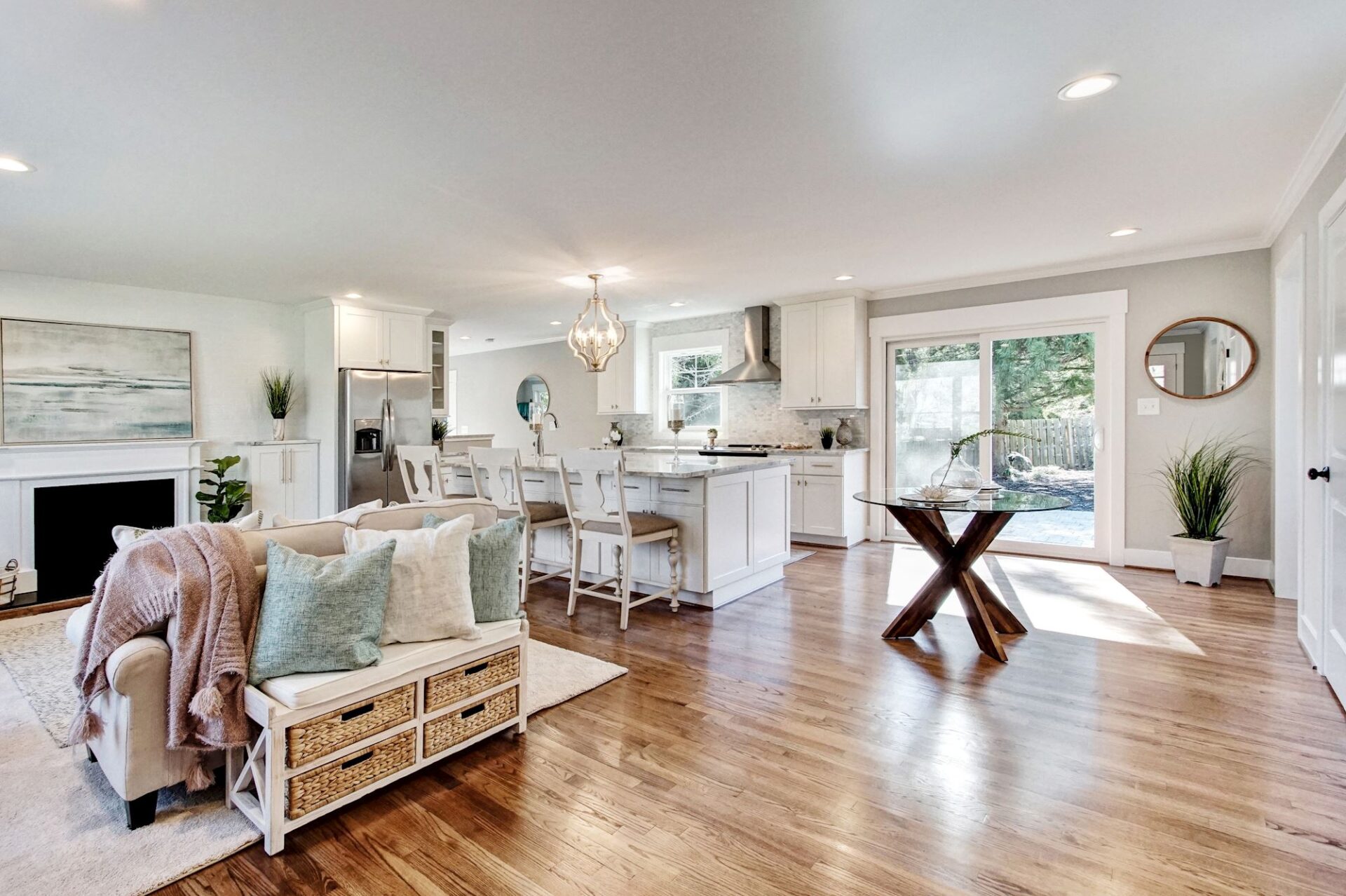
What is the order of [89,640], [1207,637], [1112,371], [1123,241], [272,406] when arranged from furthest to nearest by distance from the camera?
1. [272,406]
2. [1112,371]
3. [1123,241]
4. [1207,637]
5. [89,640]

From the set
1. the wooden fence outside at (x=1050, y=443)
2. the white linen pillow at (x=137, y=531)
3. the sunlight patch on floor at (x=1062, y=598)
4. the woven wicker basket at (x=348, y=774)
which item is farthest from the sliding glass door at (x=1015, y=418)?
the white linen pillow at (x=137, y=531)

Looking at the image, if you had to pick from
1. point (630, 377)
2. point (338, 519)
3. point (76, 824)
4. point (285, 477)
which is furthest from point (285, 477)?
point (76, 824)

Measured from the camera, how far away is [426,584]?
212 centimetres

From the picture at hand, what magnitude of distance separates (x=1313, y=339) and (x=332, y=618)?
4.12 m

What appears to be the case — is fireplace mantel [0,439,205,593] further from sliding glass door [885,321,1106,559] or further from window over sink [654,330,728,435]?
sliding glass door [885,321,1106,559]

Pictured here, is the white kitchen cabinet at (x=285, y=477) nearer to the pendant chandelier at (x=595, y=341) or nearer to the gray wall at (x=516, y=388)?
the gray wall at (x=516, y=388)

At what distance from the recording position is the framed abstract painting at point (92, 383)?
15.8 ft

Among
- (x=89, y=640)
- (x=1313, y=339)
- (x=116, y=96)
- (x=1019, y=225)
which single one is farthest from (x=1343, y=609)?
(x=116, y=96)

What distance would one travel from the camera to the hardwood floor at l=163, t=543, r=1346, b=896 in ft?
5.36

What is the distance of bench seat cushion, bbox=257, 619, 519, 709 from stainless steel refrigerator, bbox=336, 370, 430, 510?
13.5 feet

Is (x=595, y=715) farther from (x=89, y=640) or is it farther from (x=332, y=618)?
(x=89, y=640)

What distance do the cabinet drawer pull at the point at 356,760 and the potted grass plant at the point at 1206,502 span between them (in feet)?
16.3

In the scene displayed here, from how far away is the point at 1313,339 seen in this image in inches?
116

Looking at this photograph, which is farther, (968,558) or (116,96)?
(968,558)
